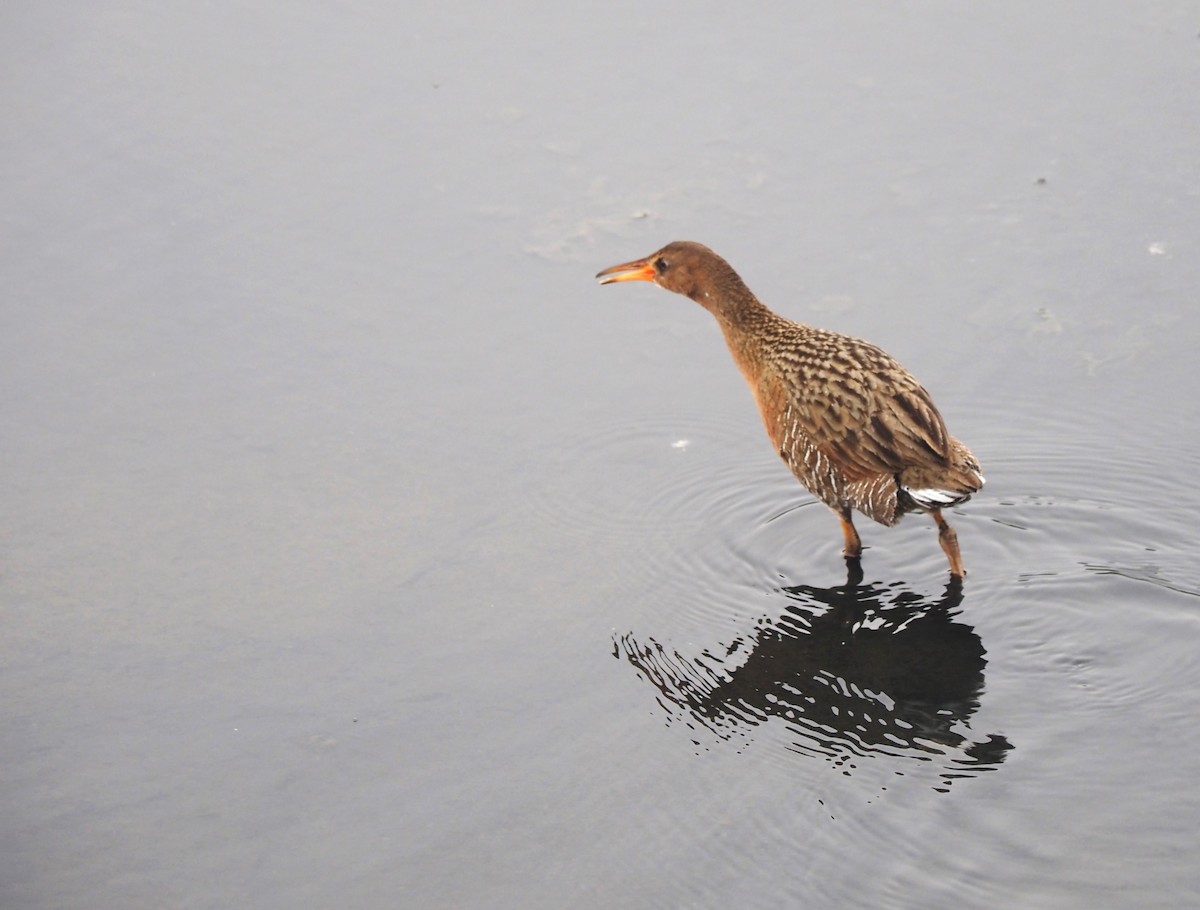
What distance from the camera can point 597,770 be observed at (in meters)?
4.52

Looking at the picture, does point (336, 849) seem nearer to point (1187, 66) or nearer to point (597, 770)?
point (597, 770)

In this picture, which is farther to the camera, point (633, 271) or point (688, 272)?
point (633, 271)

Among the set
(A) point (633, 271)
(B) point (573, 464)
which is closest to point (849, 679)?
(B) point (573, 464)

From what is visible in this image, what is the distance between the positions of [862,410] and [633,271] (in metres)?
1.37

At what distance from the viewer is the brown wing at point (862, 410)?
527 centimetres

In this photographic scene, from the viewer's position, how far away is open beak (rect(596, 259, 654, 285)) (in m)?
6.25

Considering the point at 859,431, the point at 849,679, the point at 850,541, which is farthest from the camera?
the point at 850,541

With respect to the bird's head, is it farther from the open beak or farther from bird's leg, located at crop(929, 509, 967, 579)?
bird's leg, located at crop(929, 509, 967, 579)

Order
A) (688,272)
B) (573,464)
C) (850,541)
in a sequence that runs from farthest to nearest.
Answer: (688,272)
(573,464)
(850,541)

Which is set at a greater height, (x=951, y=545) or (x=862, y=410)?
(x=862, y=410)

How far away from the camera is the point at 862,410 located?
17.6 ft

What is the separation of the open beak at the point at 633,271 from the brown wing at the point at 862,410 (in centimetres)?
91

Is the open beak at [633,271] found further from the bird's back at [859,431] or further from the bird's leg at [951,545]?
the bird's leg at [951,545]

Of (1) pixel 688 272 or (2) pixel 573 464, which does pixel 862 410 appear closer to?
(1) pixel 688 272
